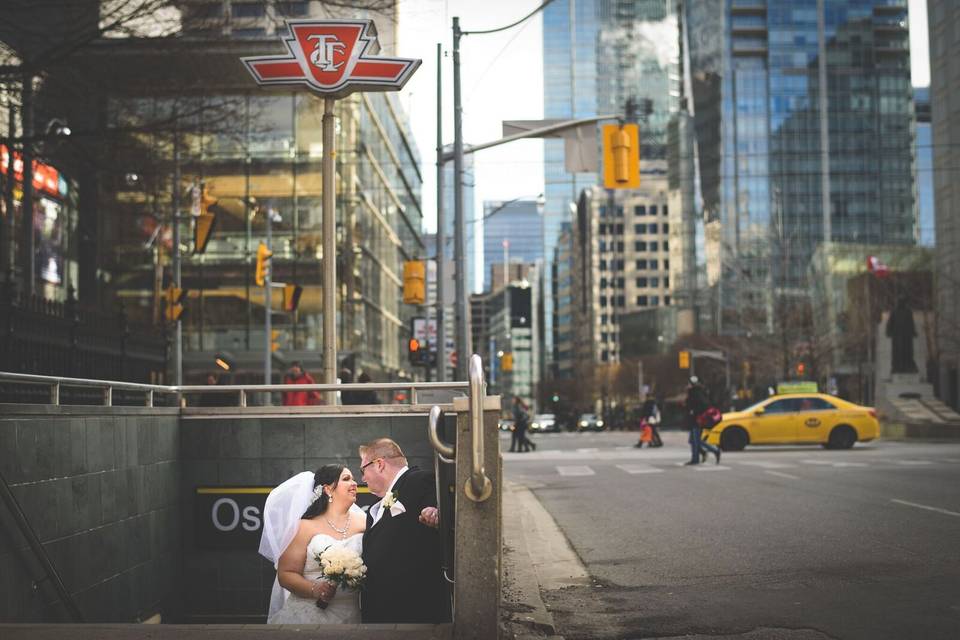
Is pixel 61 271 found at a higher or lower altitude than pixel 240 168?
lower

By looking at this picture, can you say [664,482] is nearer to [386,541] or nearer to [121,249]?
[386,541]

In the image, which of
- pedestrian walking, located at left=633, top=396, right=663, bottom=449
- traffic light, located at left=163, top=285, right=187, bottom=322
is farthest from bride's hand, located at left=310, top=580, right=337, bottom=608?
pedestrian walking, located at left=633, top=396, right=663, bottom=449

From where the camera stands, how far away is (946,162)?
5594cm

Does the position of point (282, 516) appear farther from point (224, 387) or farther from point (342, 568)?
point (224, 387)

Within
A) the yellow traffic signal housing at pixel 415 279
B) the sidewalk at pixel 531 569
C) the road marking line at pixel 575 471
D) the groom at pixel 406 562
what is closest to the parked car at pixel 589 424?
the yellow traffic signal housing at pixel 415 279

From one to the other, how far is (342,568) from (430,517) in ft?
2.18

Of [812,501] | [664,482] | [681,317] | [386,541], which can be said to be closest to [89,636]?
[386,541]

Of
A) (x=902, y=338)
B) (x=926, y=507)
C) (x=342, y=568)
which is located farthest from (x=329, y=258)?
(x=902, y=338)

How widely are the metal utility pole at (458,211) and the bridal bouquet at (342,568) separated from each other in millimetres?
16605

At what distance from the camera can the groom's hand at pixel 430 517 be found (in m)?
6.35

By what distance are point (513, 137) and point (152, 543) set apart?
13.7m

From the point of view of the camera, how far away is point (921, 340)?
145 ft

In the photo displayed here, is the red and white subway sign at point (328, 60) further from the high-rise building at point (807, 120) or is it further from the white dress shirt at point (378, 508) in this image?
the high-rise building at point (807, 120)

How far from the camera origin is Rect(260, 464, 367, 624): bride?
21.6ft
